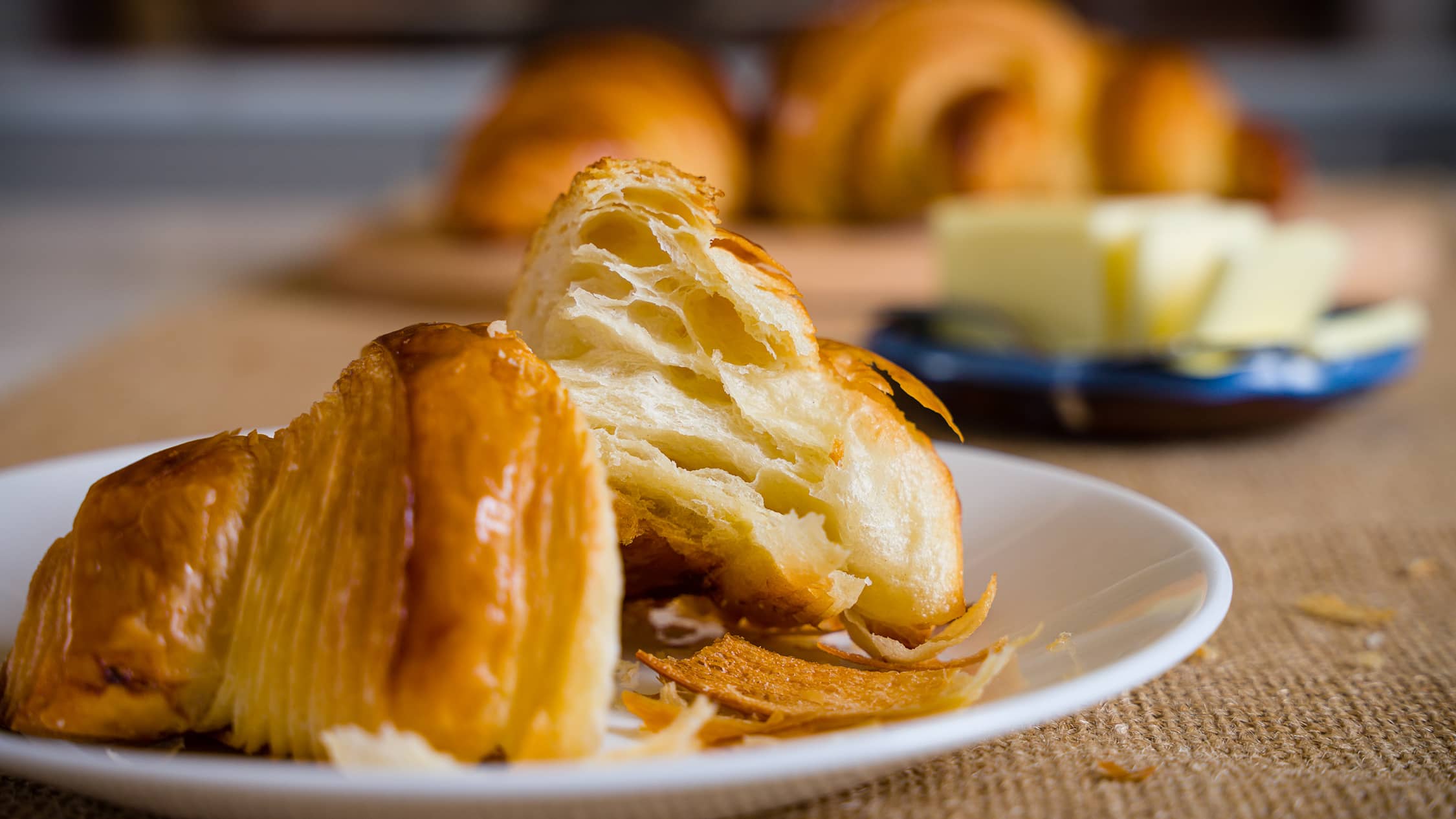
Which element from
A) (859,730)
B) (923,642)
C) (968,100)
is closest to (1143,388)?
(923,642)

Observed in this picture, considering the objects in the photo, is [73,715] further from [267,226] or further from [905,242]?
[267,226]

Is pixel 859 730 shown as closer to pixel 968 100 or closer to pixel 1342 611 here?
pixel 1342 611

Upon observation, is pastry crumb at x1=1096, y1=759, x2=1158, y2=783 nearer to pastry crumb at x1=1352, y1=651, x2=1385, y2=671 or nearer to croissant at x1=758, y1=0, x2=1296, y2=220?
pastry crumb at x1=1352, y1=651, x2=1385, y2=671

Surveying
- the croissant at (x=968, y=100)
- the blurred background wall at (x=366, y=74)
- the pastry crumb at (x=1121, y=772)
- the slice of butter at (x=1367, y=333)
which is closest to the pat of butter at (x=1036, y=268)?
the slice of butter at (x=1367, y=333)

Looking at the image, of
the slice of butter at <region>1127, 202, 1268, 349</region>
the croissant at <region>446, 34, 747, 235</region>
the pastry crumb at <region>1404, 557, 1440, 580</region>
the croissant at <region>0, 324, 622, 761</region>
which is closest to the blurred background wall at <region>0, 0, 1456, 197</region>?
the croissant at <region>446, 34, 747, 235</region>

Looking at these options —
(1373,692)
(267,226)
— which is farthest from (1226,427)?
(267,226)

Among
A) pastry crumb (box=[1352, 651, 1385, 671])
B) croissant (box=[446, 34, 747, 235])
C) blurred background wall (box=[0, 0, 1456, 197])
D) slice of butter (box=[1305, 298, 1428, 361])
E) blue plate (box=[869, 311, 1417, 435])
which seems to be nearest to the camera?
pastry crumb (box=[1352, 651, 1385, 671])
